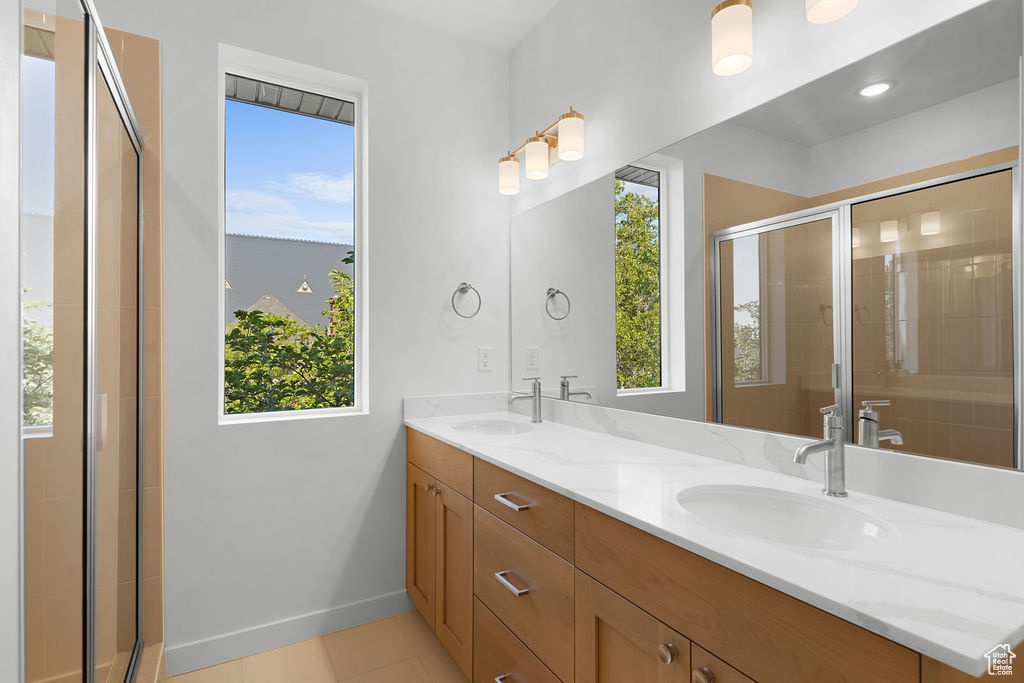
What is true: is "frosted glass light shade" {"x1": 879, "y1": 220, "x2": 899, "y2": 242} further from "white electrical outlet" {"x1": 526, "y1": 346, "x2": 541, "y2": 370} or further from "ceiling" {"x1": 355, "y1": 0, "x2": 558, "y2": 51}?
"ceiling" {"x1": 355, "y1": 0, "x2": 558, "y2": 51}

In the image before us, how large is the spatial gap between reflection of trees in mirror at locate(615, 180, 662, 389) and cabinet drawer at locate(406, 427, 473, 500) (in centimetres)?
64

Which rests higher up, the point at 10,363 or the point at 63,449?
the point at 10,363

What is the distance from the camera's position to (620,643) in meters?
1.07

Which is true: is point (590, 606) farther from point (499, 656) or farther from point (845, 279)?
point (845, 279)

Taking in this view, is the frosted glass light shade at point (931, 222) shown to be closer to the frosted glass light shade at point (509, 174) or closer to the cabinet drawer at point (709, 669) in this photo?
the cabinet drawer at point (709, 669)

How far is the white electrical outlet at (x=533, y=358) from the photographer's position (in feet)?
7.85

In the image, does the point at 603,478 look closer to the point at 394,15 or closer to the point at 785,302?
the point at 785,302

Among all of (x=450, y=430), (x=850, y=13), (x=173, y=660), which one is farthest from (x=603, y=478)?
(x=173, y=660)

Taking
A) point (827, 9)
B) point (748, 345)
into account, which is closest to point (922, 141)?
point (827, 9)

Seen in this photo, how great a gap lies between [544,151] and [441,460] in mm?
1348

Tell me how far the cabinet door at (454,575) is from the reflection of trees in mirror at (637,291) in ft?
2.41

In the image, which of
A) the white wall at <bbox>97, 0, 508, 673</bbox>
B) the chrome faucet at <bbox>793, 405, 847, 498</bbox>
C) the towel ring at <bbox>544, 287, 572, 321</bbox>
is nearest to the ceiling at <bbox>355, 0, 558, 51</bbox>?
the white wall at <bbox>97, 0, 508, 673</bbox>

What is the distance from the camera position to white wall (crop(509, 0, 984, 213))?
47.8 inches

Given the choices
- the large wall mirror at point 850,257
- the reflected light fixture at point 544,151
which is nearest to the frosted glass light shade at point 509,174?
the reflected light fixture at point 544,151
